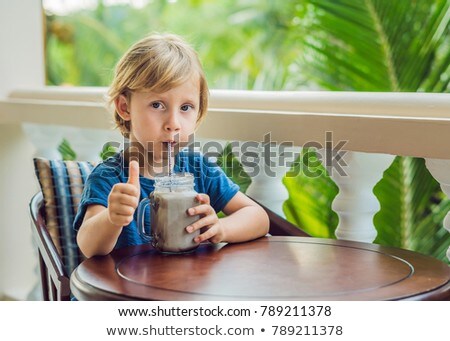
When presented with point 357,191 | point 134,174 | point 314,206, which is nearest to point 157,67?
point 134,174

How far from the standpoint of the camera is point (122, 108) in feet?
4.63

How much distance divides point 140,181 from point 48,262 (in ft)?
0.83

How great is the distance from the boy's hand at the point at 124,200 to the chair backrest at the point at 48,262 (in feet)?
0.78

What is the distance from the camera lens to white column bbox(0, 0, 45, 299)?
2291mm

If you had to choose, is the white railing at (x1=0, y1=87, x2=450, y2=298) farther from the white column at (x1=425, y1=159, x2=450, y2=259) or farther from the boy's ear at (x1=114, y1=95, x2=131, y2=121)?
the boy's ear at (x1=114, y1=95, x2=131, y2=121)

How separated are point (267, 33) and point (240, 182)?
7.22 metres

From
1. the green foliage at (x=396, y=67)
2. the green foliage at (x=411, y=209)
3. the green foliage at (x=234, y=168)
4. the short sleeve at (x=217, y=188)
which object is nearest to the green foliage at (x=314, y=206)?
the green foliage at (x=396, y=67)

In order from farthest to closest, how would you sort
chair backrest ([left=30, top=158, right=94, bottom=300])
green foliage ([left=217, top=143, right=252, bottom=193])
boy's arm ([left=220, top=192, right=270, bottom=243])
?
1. green foliage ([left=217, top=143, right=252, bottom=193])
2. chair backrest ([left=30, top=158, right=94, bottom=300])
3. boy's arm ([left=220, top=192, right=270, bottom=243])

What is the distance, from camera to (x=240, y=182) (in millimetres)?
1900

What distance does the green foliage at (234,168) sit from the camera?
1.82 metres

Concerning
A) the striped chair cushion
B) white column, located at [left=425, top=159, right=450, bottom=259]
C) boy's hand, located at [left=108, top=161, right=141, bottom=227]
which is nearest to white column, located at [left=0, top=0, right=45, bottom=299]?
the striped chair cushion

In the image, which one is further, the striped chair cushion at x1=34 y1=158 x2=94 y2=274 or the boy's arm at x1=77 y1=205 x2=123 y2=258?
the striped chair cushion at x1=34 y1=158 x2=94 y2=274

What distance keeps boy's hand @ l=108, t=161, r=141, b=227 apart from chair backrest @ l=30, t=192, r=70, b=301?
0.78 ft
